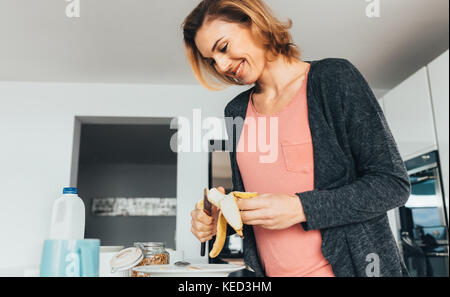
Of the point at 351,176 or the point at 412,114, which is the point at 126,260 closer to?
the point at 351,176

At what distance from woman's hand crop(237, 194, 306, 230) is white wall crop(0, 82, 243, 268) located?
189 cm

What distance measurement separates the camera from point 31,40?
1626 mm

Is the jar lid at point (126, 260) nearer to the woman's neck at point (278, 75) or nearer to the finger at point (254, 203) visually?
the finger at point (254, 203)

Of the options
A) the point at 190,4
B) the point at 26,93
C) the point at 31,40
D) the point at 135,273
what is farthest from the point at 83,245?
the point at 26,93


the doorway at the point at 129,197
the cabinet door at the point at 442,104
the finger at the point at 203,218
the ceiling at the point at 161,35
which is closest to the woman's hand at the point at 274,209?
the finger at the point at 203,218

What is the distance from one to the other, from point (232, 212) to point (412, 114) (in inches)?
70.1

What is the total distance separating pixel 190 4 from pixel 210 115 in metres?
0.95

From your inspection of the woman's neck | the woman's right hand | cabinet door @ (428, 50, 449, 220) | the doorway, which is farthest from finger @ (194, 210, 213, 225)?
the doorway

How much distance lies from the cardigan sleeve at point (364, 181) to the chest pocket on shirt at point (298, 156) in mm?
63

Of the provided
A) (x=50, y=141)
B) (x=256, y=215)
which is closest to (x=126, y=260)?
(x=256, y=215)

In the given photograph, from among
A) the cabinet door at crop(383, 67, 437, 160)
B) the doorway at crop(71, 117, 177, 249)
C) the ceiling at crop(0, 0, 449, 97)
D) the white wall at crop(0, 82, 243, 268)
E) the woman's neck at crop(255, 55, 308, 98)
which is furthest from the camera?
the doorway at crop(71, 117, 177, 249)

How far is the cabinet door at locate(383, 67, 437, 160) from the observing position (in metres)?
1.81

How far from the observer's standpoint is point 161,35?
1.70 meters

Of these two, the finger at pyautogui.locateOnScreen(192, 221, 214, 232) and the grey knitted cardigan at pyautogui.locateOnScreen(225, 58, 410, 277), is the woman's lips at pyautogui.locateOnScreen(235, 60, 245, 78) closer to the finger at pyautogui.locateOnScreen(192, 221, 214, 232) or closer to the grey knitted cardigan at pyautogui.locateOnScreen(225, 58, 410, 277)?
the grey knitted cardigan at pyautogui.locateOnScreen(225, 58, 410, 277)
